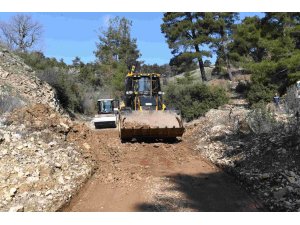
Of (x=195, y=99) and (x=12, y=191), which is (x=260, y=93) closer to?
(x=195, y=99)

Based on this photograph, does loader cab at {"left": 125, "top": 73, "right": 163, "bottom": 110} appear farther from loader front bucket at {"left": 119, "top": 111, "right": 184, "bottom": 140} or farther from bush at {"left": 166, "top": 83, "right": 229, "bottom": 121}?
bush at {"left": 166, "top": 83, "right": 229, "bottom": 121}

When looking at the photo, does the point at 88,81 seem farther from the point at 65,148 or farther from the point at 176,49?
the point at 65,148

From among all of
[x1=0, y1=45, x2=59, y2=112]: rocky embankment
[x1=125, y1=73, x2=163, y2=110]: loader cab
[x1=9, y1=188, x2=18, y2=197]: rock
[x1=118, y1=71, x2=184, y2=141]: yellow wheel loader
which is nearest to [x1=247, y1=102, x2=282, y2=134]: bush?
[x1=118, y1=71, x2=184, y2=141]: yellow wheel loader

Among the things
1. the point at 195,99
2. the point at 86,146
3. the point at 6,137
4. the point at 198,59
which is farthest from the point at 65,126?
the point at 198,59

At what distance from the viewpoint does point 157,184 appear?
816 cm

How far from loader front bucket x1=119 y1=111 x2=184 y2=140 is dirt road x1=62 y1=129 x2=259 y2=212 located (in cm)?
61

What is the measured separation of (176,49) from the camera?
35.8 m

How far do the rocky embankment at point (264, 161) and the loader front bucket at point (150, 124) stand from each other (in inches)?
42.6

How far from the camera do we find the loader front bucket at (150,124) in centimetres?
1255

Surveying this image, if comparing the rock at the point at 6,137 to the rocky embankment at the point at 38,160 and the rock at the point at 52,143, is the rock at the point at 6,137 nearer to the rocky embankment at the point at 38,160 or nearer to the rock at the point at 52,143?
the rocky embankment at the point at 38,160

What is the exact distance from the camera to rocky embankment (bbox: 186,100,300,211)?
699 cm

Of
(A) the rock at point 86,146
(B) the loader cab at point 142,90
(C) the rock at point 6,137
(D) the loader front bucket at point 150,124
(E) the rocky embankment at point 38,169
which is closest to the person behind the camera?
(E) the rocky embankment at point 38,169

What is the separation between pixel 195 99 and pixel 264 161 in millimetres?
15907

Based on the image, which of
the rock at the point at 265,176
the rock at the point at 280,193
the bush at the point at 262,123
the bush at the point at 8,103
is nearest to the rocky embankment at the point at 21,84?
Result: the bush at the point at 8,103
